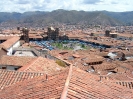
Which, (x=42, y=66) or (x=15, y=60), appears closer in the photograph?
(x=42, y=66)

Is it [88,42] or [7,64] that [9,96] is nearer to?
[7,64]

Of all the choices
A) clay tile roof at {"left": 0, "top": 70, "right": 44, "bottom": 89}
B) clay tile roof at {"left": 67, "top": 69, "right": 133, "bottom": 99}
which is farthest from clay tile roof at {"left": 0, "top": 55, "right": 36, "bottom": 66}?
clay tile roof at {"left": 67, "top": 69, "right": 133, "bottom": 99}

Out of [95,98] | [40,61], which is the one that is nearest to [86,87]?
[95,98]

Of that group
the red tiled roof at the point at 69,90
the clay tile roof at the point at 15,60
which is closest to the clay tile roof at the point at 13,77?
the red tiled roof at the point at 69,90

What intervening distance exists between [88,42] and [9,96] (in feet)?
301

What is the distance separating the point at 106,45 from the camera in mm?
88312

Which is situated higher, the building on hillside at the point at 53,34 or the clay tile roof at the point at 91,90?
the clay tile roof at the point at 91,90

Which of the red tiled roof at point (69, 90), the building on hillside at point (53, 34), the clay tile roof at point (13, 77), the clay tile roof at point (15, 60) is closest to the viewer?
the red tiled roof at point (69, 90)

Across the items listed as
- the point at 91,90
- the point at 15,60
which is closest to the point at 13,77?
the point at 91,90

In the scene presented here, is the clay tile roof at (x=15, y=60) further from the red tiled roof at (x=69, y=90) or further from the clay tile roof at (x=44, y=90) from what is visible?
the clay tile roof at (x=44, y=90)

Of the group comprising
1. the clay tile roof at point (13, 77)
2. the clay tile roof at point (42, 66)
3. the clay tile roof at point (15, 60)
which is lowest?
the clay tile roof at point (15, 60)

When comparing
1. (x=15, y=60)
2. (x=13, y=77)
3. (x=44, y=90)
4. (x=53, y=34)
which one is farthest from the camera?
(x=53, y=34)

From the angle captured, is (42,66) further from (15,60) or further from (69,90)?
(69,90)

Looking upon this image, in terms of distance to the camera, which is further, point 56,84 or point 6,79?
point 6,79
